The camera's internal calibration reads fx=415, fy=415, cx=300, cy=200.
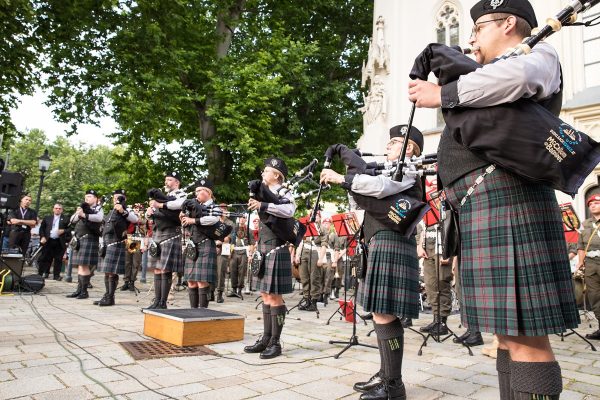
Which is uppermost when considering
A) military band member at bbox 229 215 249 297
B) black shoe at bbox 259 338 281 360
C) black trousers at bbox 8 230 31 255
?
black trousers at bbox 8 230 31 255

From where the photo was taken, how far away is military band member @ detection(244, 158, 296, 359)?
165 inches

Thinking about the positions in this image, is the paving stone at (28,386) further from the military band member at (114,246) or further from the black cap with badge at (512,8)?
the military band member at (114,246)

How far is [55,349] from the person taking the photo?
394 cm

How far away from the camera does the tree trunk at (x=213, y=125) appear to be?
15.7 m

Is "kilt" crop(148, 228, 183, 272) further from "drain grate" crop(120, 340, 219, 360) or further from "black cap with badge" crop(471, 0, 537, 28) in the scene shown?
"black cap with badge" crop(471, 0, 537, 28)

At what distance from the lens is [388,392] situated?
9.18ft

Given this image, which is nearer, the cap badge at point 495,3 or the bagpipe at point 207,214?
the cap badge at point 495,3

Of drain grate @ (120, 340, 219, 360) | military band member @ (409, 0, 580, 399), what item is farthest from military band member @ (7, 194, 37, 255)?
military band member @ (409, 0, 580, 399)

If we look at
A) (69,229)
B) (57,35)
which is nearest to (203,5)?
(57,35)

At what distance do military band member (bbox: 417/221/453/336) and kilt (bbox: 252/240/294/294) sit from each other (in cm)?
225

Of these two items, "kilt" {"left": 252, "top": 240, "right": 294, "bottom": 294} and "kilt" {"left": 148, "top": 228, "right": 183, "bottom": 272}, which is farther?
"kilt" {"left": 148, "top": 228, "right": 183, "bottom": 272}

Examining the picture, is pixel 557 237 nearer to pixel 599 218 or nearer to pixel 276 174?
pixel 276 174

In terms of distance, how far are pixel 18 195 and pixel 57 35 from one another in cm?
604

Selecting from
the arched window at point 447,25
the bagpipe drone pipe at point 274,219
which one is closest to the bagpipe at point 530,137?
the bagpipe drone pipe at point 274,219
